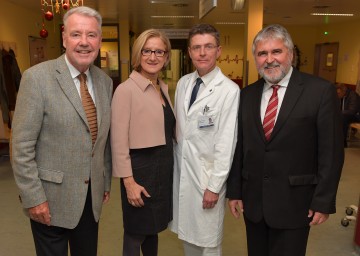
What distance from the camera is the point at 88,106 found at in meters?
1.64


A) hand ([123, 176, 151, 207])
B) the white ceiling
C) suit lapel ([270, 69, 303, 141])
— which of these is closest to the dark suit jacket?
suit lapel ([270, 69, 303, 141])

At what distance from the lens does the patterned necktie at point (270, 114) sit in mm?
1672

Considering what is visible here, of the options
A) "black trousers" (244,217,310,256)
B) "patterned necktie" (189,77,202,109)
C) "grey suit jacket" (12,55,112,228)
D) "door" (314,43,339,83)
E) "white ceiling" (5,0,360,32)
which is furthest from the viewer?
"door" (314,43,339,83)

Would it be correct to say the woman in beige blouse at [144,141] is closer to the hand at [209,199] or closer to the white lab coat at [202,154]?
the white lab coat at [202,154]

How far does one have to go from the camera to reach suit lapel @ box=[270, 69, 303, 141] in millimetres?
1607

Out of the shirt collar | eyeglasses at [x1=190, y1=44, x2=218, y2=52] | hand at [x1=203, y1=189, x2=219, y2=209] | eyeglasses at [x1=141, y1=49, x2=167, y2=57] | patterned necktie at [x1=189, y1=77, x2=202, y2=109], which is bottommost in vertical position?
hand at [x1=203, y1=189, x2=219, y2=209]

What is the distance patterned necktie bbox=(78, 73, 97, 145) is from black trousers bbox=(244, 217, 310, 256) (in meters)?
0.96

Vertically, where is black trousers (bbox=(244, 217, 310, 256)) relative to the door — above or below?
below

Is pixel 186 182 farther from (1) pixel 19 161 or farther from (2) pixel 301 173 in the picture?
(1) pixel 19 161

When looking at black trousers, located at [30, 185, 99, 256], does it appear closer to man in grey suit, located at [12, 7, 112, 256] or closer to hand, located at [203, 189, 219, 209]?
man in grey suit, located at [12, 7, 112, 256]

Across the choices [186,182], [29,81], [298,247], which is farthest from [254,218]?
[29,81]

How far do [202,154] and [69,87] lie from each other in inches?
31.0

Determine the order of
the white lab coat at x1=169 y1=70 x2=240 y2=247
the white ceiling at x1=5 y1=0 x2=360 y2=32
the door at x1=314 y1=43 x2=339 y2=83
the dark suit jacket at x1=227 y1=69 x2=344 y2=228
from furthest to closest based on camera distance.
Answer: the door at x1=314 y1=43 x2=339 y2=83, the white ceiling at x1=5 y1=0 x2=360 y2=32, the white lab coat at x1=169 y1=70 x2=240 y2=247, the dark suit jacket at x1=227 y1=69 x2=344 y2=228

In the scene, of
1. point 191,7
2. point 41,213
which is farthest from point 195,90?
point 191,7
